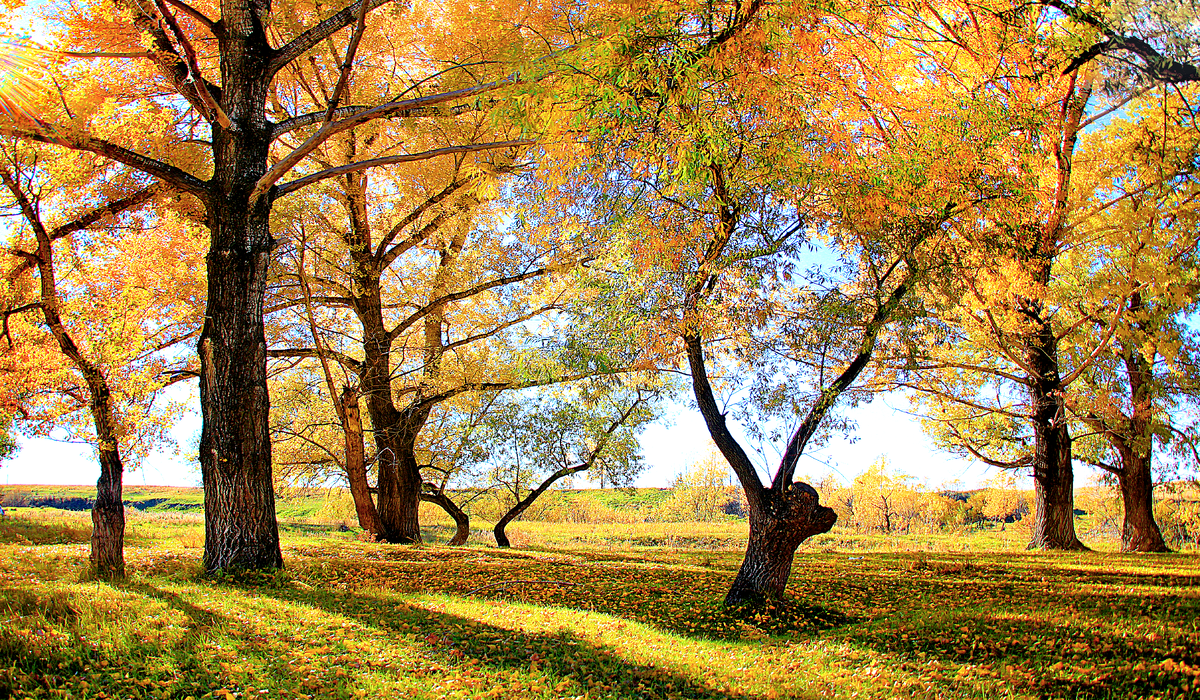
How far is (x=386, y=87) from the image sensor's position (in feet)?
45.4

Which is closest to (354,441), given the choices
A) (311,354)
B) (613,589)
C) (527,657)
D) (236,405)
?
(311,354)

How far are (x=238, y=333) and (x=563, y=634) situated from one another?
6018 mm

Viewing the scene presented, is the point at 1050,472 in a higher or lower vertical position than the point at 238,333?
lower

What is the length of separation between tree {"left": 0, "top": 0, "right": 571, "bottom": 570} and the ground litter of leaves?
1169 millimetres

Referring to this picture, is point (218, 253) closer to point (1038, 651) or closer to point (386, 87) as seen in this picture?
point (386, 87)

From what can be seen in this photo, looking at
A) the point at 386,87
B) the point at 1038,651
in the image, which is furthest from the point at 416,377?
the point at 1038,651

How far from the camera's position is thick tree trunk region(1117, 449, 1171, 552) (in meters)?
17.6

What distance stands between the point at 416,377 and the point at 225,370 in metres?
7.74

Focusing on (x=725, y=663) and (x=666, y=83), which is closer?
(x=725, y=663)

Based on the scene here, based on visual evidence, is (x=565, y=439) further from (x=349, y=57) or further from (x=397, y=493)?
(x=349, y=57)

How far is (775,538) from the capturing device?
8.35 metres

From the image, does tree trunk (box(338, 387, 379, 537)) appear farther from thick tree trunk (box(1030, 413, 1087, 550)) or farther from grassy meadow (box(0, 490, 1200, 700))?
thick tree trunk (box(1030, 413, 1087, 550))

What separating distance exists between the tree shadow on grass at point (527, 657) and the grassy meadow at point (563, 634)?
0.02 meters

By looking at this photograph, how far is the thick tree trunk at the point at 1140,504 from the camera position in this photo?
17.6 meters
